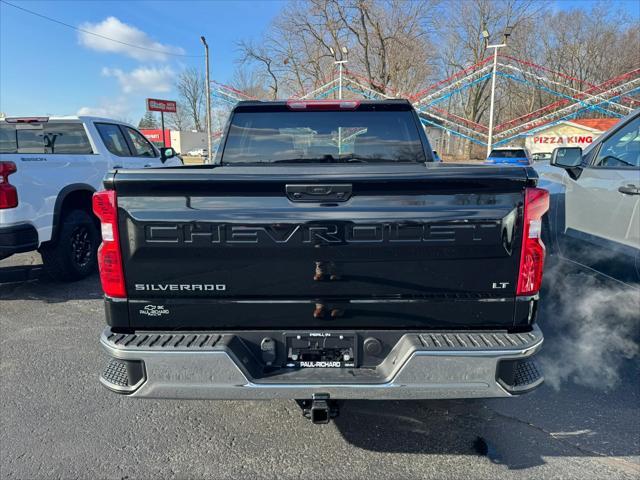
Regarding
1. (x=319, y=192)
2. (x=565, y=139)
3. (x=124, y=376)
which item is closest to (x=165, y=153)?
(x=124, y=376)

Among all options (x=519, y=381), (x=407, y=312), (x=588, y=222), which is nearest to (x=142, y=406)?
(x=407, y=312)

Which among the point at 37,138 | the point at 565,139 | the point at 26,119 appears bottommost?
the point at 37,138

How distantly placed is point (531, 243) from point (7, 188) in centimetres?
529

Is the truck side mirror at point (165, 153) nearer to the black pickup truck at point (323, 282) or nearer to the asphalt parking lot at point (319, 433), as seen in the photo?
the asphalt parking lot at point (319, 433)

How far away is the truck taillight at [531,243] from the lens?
2.22m

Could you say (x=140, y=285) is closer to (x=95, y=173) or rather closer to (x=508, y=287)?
(x=508, y=287)

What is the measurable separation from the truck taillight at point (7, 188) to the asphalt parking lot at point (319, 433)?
72.7 inches

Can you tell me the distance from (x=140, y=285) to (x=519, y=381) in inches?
79.1

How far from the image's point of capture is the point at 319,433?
9.66 feet

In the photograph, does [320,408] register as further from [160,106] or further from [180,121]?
[180,121]

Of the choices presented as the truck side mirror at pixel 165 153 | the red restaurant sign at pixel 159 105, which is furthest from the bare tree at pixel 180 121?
the truck side mirror at pixel 165 153

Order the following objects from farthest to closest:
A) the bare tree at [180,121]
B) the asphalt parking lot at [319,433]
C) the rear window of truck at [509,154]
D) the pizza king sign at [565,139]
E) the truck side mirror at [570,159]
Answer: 1. the bare tree at [180,121]
2. the pizza king sign at [565,139]
3. the rear window of truck at [509,154]
4. the truck side mirror at [570,159]
5. the asphalt parking lot at [319,433]

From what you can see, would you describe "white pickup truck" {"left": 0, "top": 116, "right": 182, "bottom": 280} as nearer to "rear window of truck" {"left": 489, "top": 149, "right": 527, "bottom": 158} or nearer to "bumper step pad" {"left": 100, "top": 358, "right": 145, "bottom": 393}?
"bumper step pad" {"left": 100, "top": 358, "right": 145, "bottom": 393}

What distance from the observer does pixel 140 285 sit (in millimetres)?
2299
